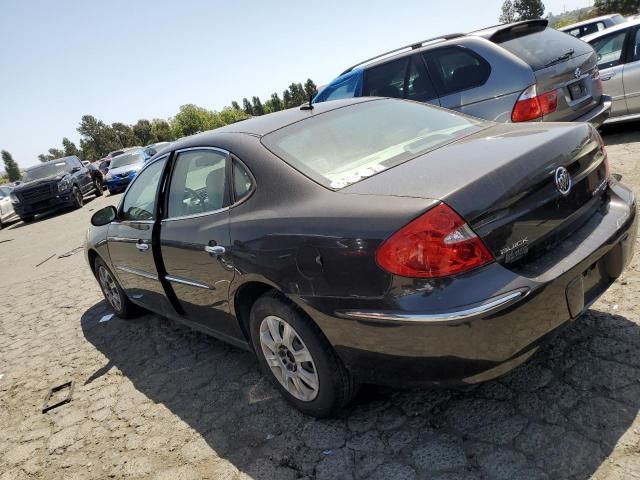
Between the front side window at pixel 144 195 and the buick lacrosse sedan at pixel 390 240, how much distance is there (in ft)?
1.42

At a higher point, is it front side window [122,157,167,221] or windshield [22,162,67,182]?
windshield [22,162,67,182]

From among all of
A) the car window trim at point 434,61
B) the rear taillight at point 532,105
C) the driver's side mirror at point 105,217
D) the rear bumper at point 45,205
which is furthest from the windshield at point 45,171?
the rear taillight at point 532,105

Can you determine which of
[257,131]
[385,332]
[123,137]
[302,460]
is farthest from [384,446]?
[123,137]

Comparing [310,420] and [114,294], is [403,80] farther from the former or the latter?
[310,420]

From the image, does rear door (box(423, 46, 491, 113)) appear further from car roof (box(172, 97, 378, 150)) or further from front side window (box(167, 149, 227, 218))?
front side window (box(167, 149, 227, 218))

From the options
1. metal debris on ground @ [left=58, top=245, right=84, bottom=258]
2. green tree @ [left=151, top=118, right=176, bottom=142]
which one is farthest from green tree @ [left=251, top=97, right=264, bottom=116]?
metal debris on ground @ [left=58, top=245, right=84, bottom=258]

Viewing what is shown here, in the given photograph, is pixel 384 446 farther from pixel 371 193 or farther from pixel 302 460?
pixel 371 193

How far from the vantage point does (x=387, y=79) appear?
20.8 ft

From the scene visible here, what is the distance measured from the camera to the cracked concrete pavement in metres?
2.22

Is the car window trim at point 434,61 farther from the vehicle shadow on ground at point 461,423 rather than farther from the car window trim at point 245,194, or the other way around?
the car window trim at point 245,194

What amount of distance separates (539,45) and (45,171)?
655 inches

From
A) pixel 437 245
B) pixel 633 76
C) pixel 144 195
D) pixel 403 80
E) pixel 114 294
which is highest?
pixel 403 80

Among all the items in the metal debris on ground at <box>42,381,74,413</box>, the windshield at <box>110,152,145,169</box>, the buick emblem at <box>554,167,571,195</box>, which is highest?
the windshield at <box>110,152,145,169</box>

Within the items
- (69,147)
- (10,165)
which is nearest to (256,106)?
(69,147)
